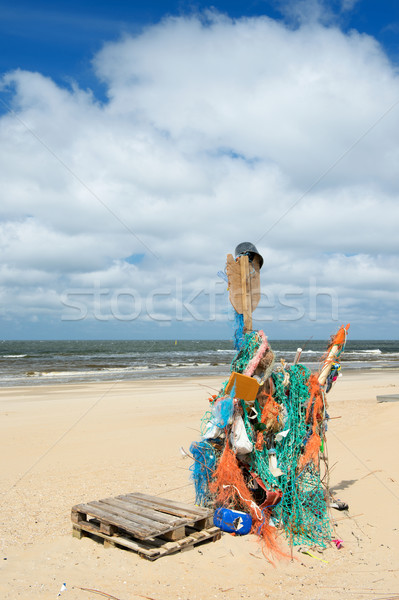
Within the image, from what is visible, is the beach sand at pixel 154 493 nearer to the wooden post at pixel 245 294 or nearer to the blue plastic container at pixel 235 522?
the blue plastic container at pixel 235 522

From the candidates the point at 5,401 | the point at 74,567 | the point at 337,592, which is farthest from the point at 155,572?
the point at 5,401

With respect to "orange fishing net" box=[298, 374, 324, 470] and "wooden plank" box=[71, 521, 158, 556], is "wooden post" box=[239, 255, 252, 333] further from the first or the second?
"wooden plank" box=[71, 521, 158, 556]

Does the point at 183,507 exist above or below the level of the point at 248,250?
below

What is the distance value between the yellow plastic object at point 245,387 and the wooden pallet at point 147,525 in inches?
59.0

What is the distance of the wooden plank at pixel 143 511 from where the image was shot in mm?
5242

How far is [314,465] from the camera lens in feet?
19.5

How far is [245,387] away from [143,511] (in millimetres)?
1967

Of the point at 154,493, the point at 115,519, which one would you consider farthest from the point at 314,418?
the point at 154,493

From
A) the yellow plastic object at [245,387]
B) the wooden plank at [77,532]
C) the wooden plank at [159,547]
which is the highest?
the yellow plastic object at [245,387]

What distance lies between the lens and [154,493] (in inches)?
290

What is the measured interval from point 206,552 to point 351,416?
994 centimetres

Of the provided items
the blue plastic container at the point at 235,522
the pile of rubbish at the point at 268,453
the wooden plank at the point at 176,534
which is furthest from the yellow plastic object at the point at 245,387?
the wooden plank at the point at 176,534

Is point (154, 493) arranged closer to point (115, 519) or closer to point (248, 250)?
point (115, 519)

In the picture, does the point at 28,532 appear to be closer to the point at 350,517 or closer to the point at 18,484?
the point at 18,484
